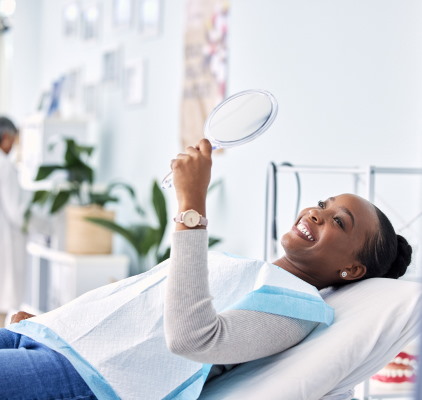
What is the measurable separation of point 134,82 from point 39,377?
2944 mm

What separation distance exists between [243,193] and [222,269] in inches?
62.6

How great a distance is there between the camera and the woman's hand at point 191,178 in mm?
1210

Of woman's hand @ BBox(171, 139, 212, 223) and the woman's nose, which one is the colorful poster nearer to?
the woman's nose

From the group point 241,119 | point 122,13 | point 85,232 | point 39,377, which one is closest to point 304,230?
point 241,119

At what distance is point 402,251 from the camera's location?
1.51 metres

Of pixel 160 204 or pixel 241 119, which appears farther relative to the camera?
pixel 160 204

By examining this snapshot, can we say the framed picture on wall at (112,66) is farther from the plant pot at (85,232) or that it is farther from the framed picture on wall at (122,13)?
the plant pot at (85,232)

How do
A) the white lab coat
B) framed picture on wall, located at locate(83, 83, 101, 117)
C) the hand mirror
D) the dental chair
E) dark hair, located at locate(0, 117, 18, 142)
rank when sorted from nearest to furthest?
the dental chair → the hand mirror → the white lab coat → dark hair, located at locate(0, 117, 18, 142) → framed picture on wall, located at locate(83, 83, 101, 117)

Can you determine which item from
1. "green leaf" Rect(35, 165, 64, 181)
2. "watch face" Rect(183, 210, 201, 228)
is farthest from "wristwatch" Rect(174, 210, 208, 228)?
"green leaf" Rect(35, 165, 64, 181)

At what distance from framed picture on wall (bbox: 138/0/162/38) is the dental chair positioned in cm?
267

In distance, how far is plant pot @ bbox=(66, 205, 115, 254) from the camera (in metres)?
3.84

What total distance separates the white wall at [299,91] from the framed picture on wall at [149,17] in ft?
0.18

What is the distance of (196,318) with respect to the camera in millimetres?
1153

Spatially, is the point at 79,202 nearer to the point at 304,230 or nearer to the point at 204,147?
the point at 304,230
